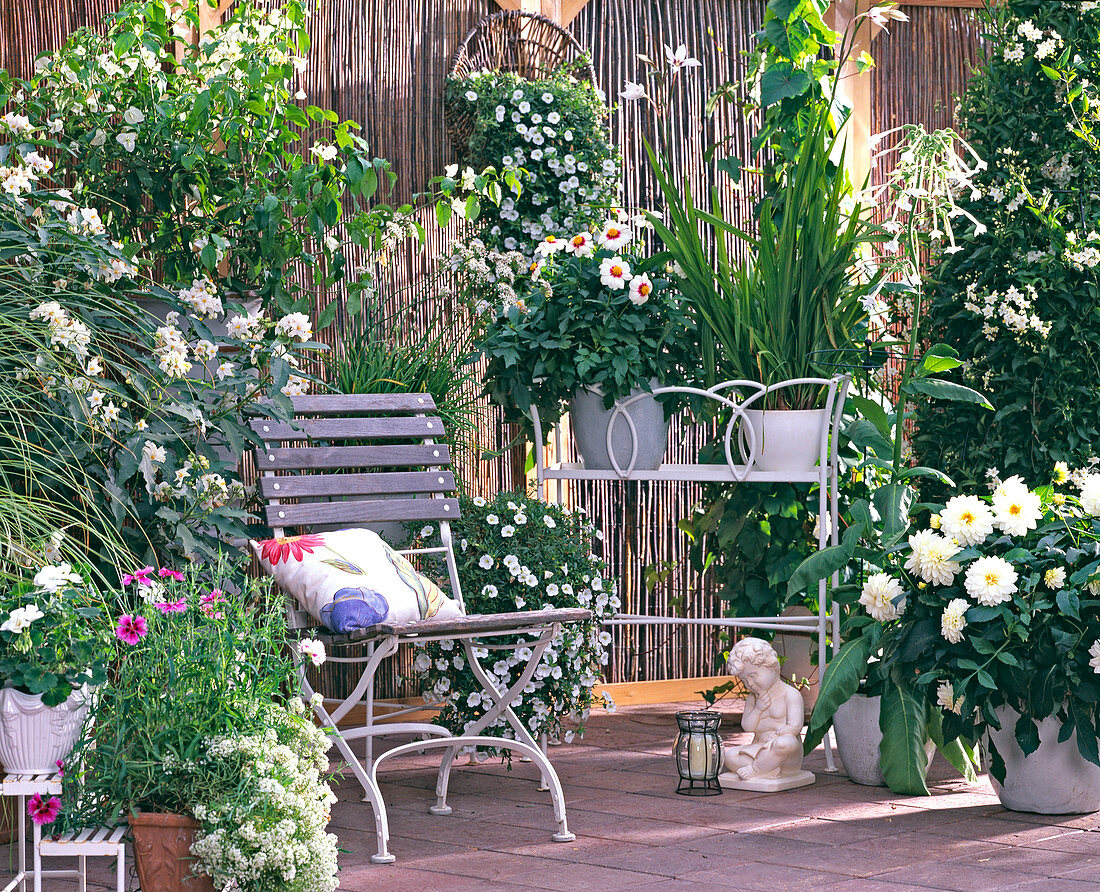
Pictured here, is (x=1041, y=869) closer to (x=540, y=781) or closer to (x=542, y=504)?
(x=540, y=781)

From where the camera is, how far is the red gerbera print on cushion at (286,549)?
3.15m

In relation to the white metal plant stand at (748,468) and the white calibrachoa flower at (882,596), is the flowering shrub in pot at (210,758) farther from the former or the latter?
the white metal plant stand at (748,468)

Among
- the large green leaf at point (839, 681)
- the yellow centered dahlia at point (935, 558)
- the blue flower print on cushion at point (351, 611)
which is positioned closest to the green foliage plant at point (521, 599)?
the blue flower print on cushion at point (351, 611)

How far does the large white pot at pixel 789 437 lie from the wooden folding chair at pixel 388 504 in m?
0.87

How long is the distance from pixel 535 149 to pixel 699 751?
7.14 feet

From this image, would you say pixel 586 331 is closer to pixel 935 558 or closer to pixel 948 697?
pixel 935 558

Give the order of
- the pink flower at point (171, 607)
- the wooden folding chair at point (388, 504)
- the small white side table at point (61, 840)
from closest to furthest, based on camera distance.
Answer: the small white side table at point (61, 840) → the pink flower at point (171, 607) → the wooden folding chair at point (388, 504)

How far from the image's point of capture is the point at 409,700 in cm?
451

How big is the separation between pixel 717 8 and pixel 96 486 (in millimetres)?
3289

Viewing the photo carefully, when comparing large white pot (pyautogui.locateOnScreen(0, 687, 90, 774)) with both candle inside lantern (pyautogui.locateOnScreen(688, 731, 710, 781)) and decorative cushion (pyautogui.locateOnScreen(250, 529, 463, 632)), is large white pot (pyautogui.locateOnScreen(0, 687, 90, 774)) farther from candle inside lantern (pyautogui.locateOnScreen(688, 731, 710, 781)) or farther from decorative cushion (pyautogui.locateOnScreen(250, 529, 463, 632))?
candle inside lantern (pyautogui.locateOnScreen(688, 731, 710, 781))

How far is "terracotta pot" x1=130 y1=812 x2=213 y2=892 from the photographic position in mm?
2193

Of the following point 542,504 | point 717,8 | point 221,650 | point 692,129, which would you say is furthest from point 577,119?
point 221,650

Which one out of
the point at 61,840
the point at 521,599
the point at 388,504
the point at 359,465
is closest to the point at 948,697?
the point at 521,599

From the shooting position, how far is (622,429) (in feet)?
13.2
